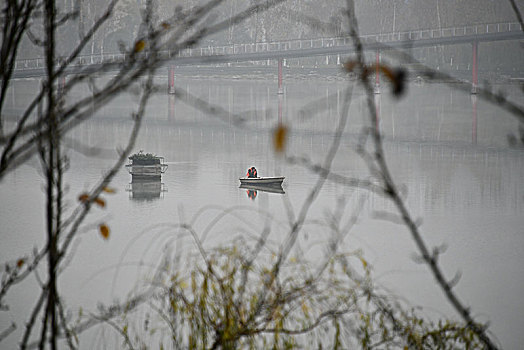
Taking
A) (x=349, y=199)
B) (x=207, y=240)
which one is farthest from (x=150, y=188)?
(x=207, y=240)

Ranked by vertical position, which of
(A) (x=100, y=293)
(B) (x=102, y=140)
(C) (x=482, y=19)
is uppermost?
(C) (x=482, y=19)

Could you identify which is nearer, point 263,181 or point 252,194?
point 252,194

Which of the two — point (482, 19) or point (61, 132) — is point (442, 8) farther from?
point (61, 132)

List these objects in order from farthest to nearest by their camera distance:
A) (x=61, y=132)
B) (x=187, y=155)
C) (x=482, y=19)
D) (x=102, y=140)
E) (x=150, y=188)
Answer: (x=482, y=19) < (x=102, y=140) < (x=187, y=155) < (x=150, y=188) < (x=61, y=132)

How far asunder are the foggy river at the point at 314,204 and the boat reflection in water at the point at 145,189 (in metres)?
0.07

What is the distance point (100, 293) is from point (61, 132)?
819cm

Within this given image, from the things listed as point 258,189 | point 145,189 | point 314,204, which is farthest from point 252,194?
point 145,189

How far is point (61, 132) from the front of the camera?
6.07 feet

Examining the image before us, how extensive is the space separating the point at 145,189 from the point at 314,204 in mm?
4460

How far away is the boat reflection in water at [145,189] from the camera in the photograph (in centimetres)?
1738

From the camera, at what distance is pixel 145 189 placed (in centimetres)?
1842

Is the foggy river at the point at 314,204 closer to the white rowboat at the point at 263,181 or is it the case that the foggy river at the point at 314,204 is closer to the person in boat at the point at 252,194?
the person in boat at the point at 252,194

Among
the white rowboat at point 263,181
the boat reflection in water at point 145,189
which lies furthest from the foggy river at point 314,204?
the white rowboat at point 263,181

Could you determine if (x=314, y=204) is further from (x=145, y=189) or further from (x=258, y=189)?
(x=145, y=189)
